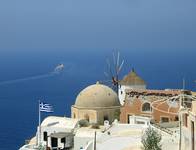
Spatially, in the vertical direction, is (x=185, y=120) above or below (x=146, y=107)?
above

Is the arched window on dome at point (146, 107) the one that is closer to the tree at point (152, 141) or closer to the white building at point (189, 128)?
the tree at point (152, 141)

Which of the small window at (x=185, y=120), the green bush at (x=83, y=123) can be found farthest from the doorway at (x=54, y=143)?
the small window at (x=185, y=120)

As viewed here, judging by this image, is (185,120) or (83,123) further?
(83,123)

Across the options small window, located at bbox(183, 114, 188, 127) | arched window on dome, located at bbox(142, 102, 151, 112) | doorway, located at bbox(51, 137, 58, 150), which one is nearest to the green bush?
doorway, located at bbox(51, 137, 58, 150)

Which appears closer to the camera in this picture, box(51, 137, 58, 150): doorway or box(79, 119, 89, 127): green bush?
box(51, 137, 58, 150): doorway

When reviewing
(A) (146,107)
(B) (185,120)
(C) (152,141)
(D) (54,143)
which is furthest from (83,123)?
(B) (185,120)

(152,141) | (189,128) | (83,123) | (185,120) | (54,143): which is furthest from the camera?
(83,123)

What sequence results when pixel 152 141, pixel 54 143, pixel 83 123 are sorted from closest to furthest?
pixel 152 141 → pixel 54 143 → pixel 83 123

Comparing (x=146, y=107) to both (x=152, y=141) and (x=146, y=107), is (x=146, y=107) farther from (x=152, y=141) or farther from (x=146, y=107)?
(x=152, y=141)

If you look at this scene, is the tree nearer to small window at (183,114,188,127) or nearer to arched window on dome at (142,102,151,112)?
small window at (183,114,188,127)

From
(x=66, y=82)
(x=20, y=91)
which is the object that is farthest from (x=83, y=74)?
(x=20, y=91)

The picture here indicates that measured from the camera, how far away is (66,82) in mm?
161000

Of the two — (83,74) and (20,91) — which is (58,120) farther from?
(83,74)

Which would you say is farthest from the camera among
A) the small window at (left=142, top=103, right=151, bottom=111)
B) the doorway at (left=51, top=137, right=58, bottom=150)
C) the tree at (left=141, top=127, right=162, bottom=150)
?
the small window at (left=142, top=103, right=151, bottom=111)
